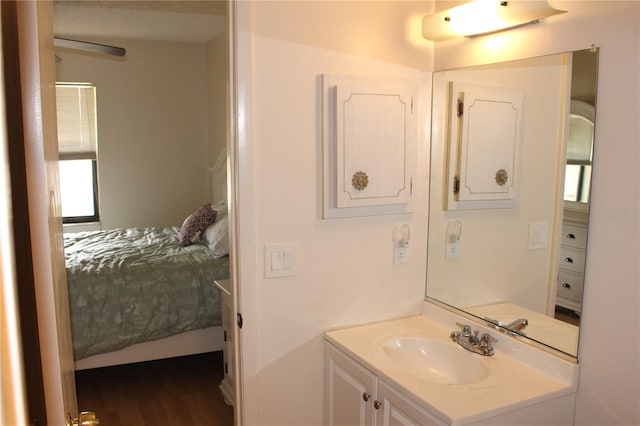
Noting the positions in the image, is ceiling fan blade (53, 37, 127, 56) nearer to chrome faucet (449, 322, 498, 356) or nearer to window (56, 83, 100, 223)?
window (56, 83, 100, 223)

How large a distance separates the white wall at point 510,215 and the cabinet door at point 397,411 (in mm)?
573

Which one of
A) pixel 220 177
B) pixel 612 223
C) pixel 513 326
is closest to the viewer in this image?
pixel 612 223

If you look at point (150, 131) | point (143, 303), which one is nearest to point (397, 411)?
A: point (143, 303)

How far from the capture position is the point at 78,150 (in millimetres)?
5371

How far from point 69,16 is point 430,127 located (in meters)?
3.47

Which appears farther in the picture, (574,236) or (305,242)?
(305,242)

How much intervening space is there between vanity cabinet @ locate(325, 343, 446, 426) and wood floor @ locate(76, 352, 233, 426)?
1.12 metres

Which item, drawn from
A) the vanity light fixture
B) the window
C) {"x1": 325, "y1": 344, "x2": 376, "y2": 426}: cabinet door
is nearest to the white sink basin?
{"x1": 325, "y1": 344, "x2": 376, "y2": 426}: cabinet door

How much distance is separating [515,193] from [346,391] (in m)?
0.97

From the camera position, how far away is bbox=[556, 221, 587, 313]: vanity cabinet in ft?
5.57

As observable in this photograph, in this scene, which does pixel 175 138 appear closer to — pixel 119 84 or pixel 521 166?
pixel 119 84

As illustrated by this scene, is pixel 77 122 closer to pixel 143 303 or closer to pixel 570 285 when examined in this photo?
pixel 143 303

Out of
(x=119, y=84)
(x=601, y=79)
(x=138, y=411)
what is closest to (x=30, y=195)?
(x=601, y=79)

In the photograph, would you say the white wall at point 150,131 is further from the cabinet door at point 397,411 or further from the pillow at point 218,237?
the cabinet door at point 397,411
